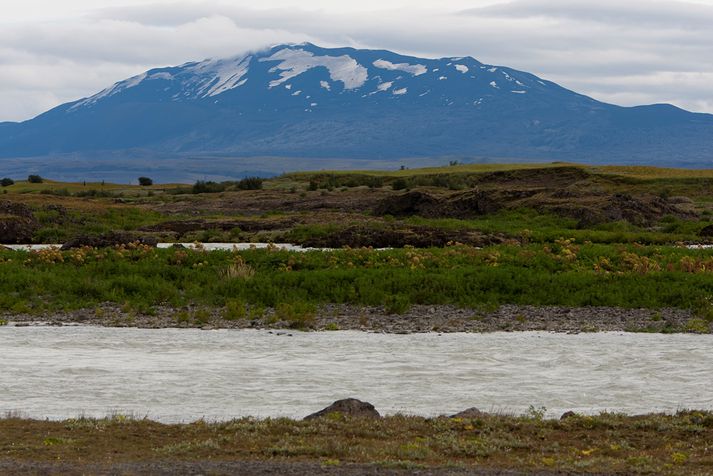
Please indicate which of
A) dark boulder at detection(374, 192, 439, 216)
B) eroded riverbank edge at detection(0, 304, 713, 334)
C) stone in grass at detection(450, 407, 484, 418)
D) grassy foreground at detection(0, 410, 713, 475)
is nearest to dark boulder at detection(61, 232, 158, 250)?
eroded riverbank edge at detection(0, 304, 713, 334)

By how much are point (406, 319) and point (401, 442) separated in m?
14.1

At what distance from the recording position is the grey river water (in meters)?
18.3

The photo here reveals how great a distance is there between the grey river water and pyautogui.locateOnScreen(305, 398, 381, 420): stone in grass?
46.1 inches

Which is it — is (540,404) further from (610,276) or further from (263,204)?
(263,204)

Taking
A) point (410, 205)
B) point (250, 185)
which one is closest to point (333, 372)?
point (410, 205)

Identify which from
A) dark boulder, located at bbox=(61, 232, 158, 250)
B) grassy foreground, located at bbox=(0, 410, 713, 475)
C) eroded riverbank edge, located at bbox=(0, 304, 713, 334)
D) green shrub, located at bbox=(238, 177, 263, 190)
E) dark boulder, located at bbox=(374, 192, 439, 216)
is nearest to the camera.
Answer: grassy foreground, located at bbox=(0, 410, 713, 475)

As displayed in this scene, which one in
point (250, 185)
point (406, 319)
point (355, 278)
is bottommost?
point (406, 319)

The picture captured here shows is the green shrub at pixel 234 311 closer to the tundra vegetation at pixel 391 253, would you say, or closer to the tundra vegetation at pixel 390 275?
the tundra vegetation at pixel 390 275

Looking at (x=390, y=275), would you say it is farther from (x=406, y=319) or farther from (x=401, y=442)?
(x=401, y=442)

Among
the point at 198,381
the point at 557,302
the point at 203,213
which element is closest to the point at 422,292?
the point at 557,302

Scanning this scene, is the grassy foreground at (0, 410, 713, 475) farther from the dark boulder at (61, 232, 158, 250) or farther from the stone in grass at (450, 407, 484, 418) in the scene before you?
the dark boulder at (61, 232, 158, 250)

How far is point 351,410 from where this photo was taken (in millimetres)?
16188

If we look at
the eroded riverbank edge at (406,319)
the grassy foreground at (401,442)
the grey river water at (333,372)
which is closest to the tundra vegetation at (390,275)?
the grassy foreground at (401,442)

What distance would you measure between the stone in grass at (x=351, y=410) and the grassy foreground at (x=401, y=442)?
0.93 ft
